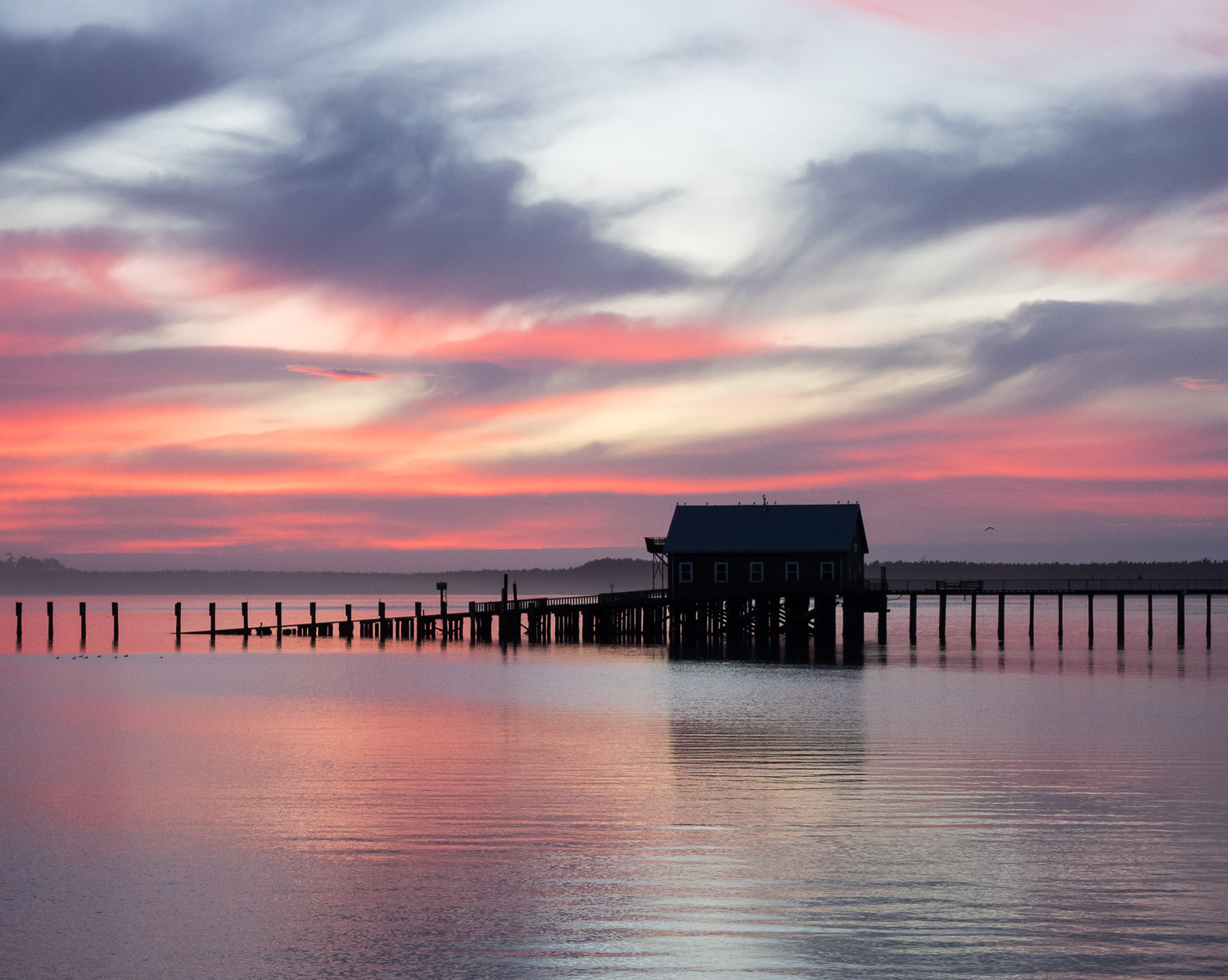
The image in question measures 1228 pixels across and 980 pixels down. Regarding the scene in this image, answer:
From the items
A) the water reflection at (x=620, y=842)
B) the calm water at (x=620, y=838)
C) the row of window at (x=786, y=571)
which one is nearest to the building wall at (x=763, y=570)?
the row of window at (x=786, y=571)

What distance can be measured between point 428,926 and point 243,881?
3.45 meters

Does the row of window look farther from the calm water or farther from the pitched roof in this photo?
the calm water

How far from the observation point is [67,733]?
109ft

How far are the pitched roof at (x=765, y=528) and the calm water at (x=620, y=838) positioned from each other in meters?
34.8

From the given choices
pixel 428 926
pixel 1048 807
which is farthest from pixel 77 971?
pixel 1048 807

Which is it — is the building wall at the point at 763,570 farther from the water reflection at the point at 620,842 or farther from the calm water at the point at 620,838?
the water reflection at the point at 620,842

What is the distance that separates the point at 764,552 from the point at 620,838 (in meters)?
57.2

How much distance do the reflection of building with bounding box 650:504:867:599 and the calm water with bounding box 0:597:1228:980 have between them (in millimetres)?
34225

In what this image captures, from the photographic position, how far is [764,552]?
245 ft

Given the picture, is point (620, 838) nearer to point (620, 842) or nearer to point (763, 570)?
point (620, 842)

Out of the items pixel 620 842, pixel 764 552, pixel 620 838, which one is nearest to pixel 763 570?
pixel 764 552

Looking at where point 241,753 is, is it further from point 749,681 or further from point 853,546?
point 853,546

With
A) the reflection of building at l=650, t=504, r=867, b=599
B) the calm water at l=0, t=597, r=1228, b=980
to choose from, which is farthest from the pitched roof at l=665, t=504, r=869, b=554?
the calm water at l=0, t=597, r=1228, b=980

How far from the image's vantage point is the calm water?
514 inches
